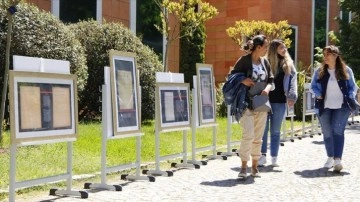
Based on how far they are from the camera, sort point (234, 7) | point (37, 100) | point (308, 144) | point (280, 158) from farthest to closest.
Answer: point (234, 7)
point (308, 144)
point (280, 158)
point (37, 100)

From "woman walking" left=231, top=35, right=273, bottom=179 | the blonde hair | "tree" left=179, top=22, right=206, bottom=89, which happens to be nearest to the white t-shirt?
"woman walking" left=231, top=35, right=273, bottom=179

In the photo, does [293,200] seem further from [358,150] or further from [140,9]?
[140,9]

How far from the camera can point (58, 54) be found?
1437cm

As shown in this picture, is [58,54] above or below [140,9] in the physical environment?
below

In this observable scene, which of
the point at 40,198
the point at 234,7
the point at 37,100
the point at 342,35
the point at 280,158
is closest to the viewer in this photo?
the point at 37,100

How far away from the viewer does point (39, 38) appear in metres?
14.0

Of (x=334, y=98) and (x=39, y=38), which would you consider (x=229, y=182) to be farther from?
A: (x=39, y=38)

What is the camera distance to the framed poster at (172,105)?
29.8 ft

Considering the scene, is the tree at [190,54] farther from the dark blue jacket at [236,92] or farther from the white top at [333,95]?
the dark blue jacket at [236,92]

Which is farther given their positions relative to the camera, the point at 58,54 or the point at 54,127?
the point at 58,54

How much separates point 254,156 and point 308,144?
5527 mm

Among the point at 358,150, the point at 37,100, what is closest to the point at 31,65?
the point at 37,100

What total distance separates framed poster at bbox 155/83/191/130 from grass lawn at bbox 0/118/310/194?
98 cm

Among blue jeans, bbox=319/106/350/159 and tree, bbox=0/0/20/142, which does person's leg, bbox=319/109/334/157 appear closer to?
blue jeans, bbox=319/106/350/159
